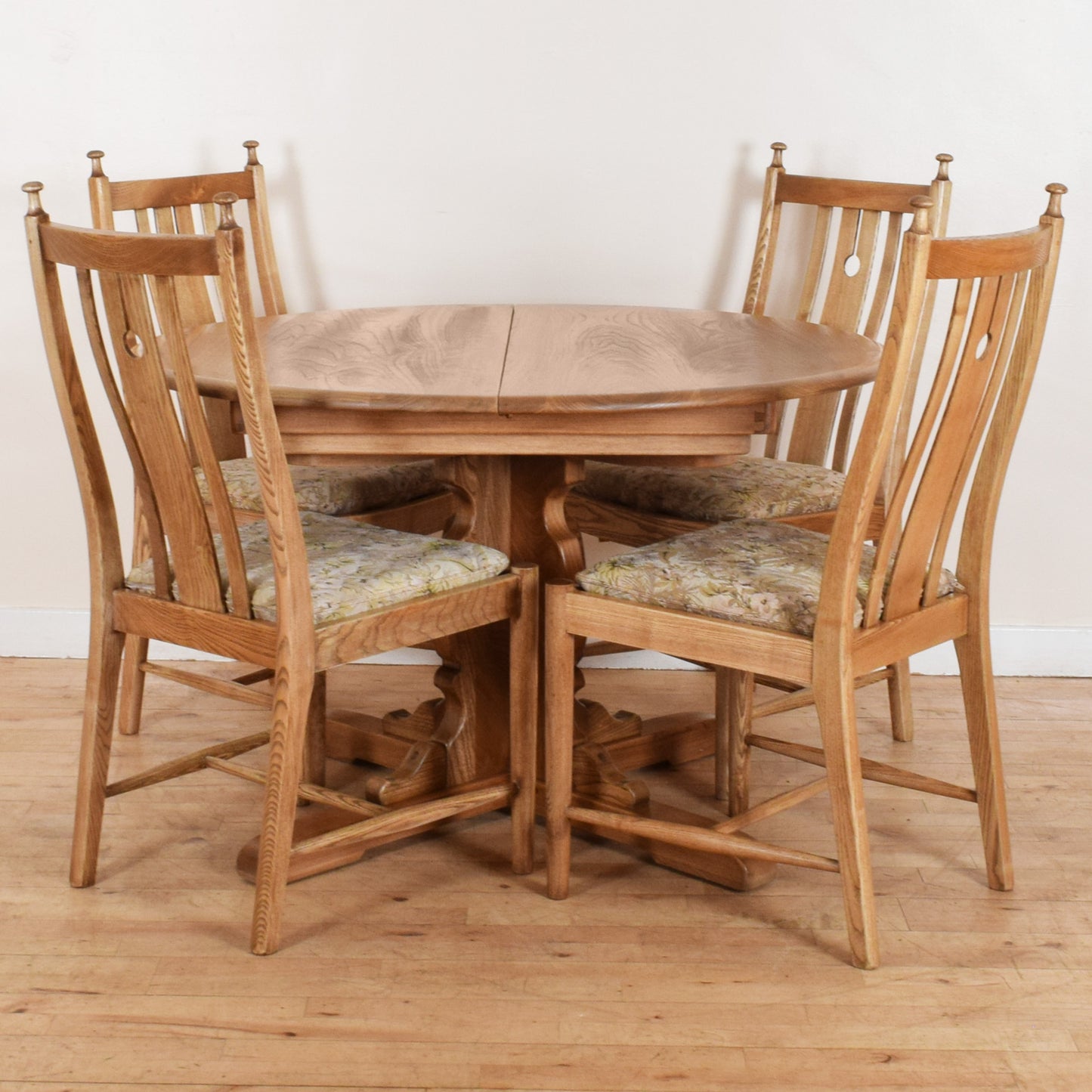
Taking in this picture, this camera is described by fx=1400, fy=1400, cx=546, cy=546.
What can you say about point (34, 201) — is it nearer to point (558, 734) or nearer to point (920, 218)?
point (558, 734)

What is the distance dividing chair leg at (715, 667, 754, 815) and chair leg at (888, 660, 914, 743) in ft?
1.58

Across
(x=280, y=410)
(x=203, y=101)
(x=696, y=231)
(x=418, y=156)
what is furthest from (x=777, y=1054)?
(x=203, y=101)

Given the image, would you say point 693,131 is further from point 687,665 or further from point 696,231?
point 687,665

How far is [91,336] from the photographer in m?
1.86

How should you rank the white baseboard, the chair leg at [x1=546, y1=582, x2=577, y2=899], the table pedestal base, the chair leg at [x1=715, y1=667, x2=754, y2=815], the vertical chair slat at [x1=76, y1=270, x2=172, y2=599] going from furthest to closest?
the white baseboard < the chair leg at [x1=715, y1=667, x2=754, y2=815] < the table pedestal base < the chair leg at [x1=546, y1=582, x2=577, y2=899] < the vertical chair slat at [x1=76, y1=270, x2=172, y2=599]

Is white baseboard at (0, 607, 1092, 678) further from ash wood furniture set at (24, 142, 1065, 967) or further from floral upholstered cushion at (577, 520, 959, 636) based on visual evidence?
floral upholstered cushion at (577, 520, 959, 636)

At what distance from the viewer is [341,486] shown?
2.54 meters

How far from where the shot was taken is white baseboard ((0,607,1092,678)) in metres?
3.13

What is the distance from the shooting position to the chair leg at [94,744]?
206 cm

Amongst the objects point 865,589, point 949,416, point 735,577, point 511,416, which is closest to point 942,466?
point 949,416

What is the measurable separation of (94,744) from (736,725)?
40.2 inches

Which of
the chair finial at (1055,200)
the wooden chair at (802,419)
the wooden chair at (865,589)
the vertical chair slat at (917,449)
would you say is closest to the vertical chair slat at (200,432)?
the chair finial at (1055,200)

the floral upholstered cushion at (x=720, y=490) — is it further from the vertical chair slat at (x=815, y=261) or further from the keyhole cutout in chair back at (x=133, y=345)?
the keyhole cutout in chair back at (x=133, y=345)

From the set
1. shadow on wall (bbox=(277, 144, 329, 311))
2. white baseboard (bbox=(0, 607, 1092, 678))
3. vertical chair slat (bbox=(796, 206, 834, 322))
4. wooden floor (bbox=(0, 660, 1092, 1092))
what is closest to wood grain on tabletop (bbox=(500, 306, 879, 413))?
vertical chair slat (bbox=(796, 206, 834, 322))
